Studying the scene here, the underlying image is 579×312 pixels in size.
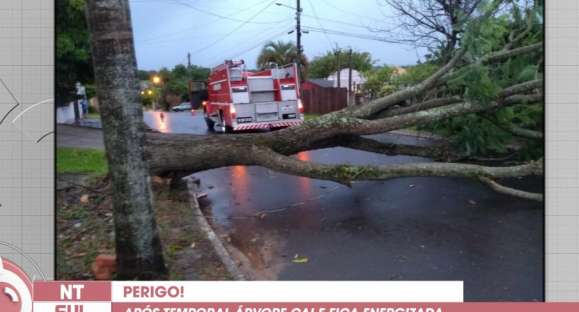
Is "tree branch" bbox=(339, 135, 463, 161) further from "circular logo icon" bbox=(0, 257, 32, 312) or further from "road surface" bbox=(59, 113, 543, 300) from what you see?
"circular logo icon" bbox=(0, 257, 32, 312)

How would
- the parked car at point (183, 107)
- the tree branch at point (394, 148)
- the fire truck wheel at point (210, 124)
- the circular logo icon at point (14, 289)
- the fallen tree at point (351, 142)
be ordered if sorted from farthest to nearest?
1. the tree branch at point (394, 148)
2. the fire truck wheel at point (210, 124)
3. the parked car at point (183, 107)
4. the fallen tree at point (351, 142)
5. the circular logo icon at point (14, 289)

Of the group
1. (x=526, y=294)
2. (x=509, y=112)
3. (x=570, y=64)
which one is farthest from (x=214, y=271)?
(x=509, y=112)

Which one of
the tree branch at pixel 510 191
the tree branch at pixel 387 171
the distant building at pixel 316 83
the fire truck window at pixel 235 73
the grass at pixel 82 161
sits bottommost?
the tree branch at pixel 510 191

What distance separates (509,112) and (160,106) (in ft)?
8.90

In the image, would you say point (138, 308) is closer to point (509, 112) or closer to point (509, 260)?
point (509, 260)

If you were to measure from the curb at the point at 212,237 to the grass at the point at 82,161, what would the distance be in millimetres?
851

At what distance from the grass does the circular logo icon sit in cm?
57

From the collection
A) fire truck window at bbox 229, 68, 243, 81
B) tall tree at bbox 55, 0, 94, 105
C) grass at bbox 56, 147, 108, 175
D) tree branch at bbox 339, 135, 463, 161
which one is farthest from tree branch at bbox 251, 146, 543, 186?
tall tree at bbox 55, 0, 94, 105

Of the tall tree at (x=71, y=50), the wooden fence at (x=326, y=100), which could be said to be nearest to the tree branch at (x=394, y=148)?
the wooden fence at (x=326, y=100)

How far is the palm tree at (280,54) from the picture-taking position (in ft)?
10.0

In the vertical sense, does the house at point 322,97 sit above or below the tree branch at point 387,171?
above

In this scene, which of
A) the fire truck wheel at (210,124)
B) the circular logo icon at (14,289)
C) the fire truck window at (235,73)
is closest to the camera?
the circular logo icon at (14,289)

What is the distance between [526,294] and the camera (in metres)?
2.68

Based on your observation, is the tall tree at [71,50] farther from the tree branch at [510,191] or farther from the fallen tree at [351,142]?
the tree branch at [510,191]
